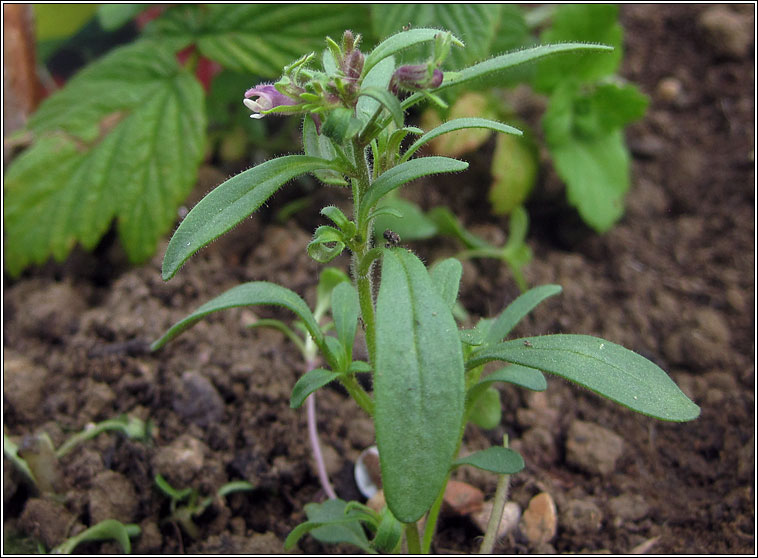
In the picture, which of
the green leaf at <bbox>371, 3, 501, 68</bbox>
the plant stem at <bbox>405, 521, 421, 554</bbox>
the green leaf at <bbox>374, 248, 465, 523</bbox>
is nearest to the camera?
the green leaf at <bbox>374, 248, 465, 523</bbox>

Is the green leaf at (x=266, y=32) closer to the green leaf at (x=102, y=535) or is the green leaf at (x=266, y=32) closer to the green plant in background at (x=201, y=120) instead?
the green plant in background at (x=201, y=120)

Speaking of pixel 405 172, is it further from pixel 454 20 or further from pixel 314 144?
pixel 454 20

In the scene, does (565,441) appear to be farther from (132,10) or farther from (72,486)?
(132,10)

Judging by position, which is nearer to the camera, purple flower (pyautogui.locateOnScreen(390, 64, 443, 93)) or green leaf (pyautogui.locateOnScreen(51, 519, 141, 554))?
purple flower (pyautogui.locateOnScreen(390, 64, 443, 93))

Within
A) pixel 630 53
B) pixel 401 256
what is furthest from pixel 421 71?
pixel 630 53

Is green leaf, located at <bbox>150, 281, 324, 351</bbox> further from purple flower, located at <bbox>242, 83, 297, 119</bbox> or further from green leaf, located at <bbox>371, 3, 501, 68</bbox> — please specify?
A: green leaf, located at <bbox>371, 3, 501, 68</bbox>

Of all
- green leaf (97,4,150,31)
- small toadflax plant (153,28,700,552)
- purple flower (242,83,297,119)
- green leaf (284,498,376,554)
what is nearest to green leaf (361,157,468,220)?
small toadflax plant (153,28,700,552)

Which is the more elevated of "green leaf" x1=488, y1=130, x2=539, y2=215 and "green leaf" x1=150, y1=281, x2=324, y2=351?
"green leaf" x1=150, y1=281, x2=324, y2=351
